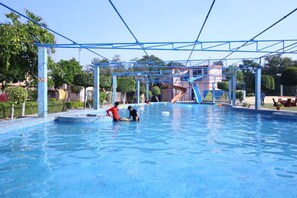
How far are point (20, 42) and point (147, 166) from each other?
418 inches

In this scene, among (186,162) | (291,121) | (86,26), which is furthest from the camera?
(291,121)

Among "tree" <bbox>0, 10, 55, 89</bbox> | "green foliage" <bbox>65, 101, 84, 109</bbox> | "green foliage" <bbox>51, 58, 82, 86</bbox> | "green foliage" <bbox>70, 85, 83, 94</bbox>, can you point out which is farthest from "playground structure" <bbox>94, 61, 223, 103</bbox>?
"tree" <bbox>0, 10, 55, 89</bbox>

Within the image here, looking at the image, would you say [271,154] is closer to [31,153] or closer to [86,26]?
[31,153]

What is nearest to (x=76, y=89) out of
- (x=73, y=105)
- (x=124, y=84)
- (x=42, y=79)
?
(x=124, y=84)

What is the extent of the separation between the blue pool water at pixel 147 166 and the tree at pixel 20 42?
517 centimetres

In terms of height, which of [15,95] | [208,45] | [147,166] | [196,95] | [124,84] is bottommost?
[147,166]

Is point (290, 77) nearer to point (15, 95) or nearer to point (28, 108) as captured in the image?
point (28, 108)

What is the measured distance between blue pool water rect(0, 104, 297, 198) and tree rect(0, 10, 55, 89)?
517 centimetres

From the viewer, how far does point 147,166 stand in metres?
5.80

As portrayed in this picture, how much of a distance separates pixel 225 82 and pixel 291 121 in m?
30.2

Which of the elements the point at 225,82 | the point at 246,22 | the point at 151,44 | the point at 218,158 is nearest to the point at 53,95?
the point at 225,82

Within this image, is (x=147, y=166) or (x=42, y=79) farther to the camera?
(x=42, y=79)

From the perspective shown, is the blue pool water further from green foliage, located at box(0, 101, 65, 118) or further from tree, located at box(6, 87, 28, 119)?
green foliage, located at box(0, 101, 65, 118)

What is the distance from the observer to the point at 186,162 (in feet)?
20.1
